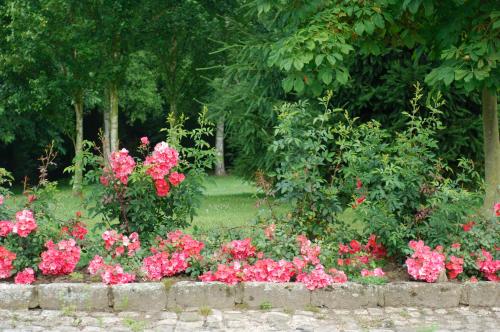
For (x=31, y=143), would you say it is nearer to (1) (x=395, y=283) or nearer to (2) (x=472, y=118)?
(2) (x=472, y=118)

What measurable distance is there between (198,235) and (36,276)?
144cm

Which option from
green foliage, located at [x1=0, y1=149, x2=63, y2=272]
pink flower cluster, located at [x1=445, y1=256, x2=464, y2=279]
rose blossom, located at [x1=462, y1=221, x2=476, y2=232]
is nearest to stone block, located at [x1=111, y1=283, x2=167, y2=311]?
green foliage, located at [x1=0, y1=149, x2=63, y2=272]

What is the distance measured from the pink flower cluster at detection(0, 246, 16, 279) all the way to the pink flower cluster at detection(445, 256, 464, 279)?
3502mm

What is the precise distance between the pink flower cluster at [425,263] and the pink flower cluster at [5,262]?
317 cm

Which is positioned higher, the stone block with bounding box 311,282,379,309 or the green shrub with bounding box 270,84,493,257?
the green shrub with bounding box 270,84,493,257

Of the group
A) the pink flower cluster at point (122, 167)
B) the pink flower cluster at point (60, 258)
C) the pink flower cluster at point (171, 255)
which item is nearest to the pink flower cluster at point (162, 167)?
the pink flower cluster at point (122, 167)

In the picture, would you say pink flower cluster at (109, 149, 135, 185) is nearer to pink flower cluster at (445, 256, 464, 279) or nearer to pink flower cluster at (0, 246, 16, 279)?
pink flower cluster at (0, 246, 16, 279)

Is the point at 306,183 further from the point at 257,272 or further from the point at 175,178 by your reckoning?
the point at 175,178

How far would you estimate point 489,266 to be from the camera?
231 inches

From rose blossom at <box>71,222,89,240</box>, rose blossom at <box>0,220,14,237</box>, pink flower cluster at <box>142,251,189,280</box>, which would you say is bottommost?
pink flower cluster at <box>142,251,189,280</box>

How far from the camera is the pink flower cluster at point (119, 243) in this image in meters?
5.96

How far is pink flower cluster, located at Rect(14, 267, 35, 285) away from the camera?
568cm

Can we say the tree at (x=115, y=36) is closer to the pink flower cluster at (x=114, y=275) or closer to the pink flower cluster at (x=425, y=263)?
the pink flower cluster at (x=114, y=275)

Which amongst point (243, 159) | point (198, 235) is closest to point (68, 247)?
point (198, 235)
